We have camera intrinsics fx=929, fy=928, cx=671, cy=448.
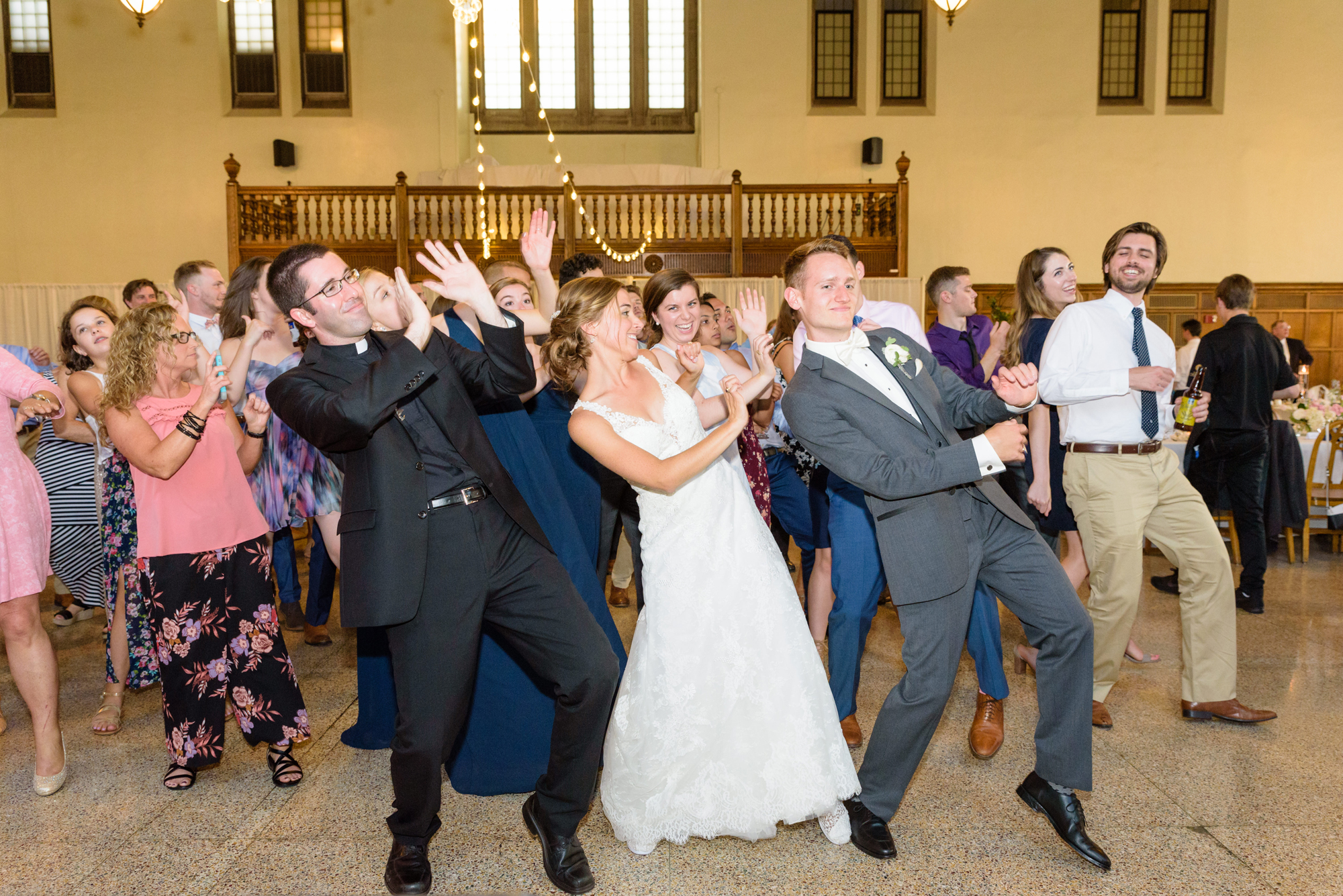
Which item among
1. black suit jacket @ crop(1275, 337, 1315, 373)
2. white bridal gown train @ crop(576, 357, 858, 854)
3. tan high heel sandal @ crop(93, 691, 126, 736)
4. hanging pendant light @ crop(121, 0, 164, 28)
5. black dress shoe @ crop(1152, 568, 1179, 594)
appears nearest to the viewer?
white bridal gown train @ crop(576, 357, 858, 854)

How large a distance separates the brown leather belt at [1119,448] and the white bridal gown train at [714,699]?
53.6 inches

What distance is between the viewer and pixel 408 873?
2.28 meters

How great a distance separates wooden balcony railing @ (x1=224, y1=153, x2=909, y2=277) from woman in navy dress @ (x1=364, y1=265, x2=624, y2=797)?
9.50m

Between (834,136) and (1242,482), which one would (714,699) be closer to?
(1242,482)

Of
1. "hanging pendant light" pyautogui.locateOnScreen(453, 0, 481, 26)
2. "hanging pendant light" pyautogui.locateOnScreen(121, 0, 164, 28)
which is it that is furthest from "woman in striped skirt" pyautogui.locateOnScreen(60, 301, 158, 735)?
"hanging pendant light" pyautogui.locateOnScreen(121, 0, 164, 28)

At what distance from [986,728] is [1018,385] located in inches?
53.4

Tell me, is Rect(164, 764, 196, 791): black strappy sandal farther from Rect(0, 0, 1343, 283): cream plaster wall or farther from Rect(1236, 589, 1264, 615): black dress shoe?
Rect(0, 0, 1343, 283): cream plaster wall

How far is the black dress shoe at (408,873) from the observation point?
7.46 feet

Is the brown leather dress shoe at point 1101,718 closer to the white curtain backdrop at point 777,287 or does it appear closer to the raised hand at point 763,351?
the raised hand at point 763,351

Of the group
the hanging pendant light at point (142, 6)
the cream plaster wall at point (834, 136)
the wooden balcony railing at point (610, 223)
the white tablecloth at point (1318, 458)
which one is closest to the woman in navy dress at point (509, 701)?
the white tablecloth at point (1318, 458)

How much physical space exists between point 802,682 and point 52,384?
8.48ft

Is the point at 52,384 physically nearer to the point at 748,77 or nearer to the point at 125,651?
the point at 125,651

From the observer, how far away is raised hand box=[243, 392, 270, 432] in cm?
311

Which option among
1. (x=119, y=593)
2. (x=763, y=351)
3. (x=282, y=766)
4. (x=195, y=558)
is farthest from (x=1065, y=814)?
(x=119, y=593)
